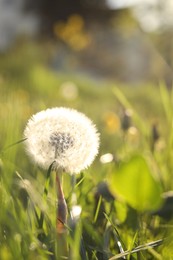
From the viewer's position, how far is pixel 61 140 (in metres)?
0.92

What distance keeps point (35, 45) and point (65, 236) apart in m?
8.37

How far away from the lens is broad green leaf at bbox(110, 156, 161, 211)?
65 centimetres

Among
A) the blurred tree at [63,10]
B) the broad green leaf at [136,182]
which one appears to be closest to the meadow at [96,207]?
the broad green leaf at [136,182]

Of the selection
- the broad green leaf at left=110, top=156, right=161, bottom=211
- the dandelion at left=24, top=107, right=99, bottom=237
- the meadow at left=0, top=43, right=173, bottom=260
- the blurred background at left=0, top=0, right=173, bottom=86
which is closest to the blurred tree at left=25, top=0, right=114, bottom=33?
the blurred background at left=0, top=0, right=173, bottom=86

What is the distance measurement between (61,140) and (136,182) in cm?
28

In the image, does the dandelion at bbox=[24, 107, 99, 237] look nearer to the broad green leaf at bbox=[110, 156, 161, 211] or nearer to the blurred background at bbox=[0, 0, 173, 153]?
the broad green leaf at bbox=[110, 156, 161, 211]

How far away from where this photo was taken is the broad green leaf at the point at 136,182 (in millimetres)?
651

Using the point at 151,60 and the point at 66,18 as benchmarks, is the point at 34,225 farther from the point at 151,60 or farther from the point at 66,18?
the point at 66,18

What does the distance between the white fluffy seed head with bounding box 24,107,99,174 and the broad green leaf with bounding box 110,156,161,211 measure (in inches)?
9.7

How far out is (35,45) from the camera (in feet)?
29.4

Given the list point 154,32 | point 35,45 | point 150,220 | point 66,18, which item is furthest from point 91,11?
point 150,220

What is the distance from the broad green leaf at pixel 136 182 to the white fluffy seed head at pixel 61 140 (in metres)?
0.25

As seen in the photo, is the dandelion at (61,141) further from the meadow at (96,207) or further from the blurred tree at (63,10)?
the blurred tree at (63,10)

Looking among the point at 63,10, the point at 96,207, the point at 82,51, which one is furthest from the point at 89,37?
the point at 96,207
